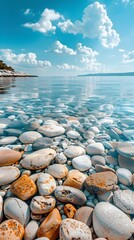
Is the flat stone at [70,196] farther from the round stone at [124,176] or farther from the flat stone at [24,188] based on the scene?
the round stone at [124,176]

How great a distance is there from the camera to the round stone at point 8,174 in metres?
1.98

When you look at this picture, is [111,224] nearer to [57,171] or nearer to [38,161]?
[57,171]

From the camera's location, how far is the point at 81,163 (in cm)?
237

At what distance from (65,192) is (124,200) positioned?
676 millimetres

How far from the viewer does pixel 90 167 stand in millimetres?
2367

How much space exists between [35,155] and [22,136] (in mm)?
844

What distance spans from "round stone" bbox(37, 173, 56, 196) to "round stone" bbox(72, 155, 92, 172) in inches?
18.6

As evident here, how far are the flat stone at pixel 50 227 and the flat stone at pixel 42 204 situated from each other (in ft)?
0.28

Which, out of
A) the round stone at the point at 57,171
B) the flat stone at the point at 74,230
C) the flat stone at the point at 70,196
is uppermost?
the round stone at the point at 57,171

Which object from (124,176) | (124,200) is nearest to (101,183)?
(124,200)

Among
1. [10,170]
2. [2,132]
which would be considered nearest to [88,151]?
[10,170]

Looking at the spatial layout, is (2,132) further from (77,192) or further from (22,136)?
(77,192)

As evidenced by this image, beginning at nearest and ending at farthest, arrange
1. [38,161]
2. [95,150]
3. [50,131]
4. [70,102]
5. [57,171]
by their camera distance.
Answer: [57,171], [38,161], [95,150], [50,131], [70,102]

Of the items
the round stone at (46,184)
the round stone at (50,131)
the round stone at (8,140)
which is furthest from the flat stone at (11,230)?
the round stone at (50,131)
